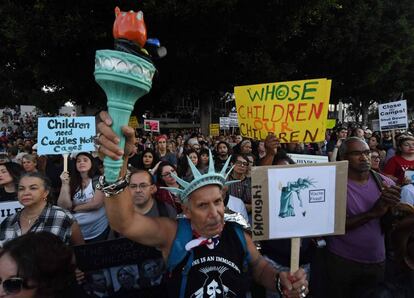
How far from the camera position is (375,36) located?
742 inches

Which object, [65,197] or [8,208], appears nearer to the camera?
[8,208]

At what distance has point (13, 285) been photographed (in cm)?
159

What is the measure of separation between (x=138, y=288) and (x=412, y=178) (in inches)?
133

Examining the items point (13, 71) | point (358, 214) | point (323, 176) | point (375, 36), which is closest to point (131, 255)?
point (323, 176)

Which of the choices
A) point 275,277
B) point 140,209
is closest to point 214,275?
point 275,277

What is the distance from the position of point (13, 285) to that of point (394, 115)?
8665mm

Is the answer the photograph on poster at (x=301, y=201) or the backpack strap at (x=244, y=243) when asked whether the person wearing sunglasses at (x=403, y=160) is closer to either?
the photograph on poster at (x=301, y=201)

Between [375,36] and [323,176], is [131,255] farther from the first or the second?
[375,36]

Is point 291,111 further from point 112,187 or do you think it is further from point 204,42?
point 204,42

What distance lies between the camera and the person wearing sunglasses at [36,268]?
63.2 inches

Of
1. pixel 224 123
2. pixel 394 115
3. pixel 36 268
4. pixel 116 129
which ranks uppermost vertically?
pixel 224 123

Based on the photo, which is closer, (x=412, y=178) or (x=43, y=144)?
(x=412, y=178)

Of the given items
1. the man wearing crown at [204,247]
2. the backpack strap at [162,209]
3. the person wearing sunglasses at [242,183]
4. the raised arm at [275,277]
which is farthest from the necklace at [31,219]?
the person wearing sunglasses at [242,183]

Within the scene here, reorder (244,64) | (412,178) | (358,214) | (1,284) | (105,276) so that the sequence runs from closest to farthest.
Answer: (1,284) → (105,276) → (358,214) → (412,178) → (244,64)
